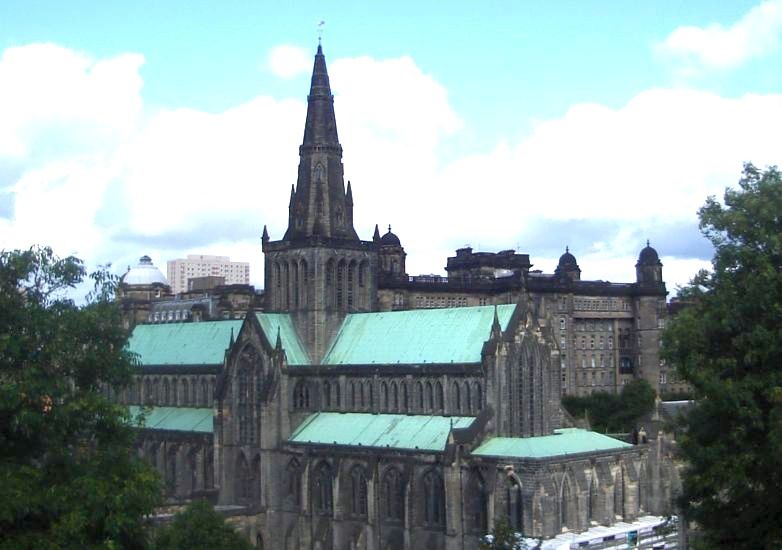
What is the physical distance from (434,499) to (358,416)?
13.6m

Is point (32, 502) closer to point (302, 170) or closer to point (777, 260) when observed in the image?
point (777, 260)

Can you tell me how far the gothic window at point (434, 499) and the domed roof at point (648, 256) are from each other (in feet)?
372

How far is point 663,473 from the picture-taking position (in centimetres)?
9869

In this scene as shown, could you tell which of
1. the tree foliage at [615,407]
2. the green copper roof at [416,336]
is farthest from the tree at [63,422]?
the tree foliage at [615,407]

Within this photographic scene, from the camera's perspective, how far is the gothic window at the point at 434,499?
269ft

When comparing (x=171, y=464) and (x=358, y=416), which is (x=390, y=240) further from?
(x=358, y=416)

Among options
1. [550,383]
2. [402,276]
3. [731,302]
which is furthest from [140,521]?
[402,276]

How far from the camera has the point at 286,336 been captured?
101m

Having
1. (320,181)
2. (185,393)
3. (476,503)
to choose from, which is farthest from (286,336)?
(476,503)

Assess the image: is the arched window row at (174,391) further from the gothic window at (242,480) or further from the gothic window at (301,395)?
the gothic window at (301,395)

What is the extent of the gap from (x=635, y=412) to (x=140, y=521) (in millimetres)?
113171

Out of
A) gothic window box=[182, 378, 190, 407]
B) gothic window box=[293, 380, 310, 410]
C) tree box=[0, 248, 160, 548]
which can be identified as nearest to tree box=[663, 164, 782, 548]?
tree box=[0, 248, 160, 548]

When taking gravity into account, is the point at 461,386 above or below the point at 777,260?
below

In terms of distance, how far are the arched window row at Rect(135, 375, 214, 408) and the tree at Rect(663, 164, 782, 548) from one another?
228 ft
